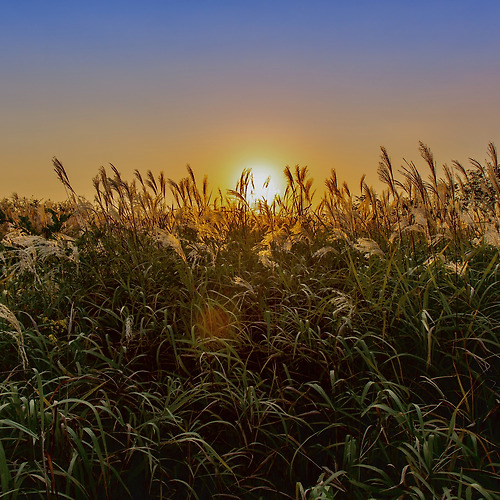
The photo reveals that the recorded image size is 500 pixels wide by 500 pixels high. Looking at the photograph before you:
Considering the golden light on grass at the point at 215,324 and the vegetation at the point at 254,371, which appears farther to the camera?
the golden light on grass at the point at 215,324

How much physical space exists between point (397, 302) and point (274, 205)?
2.64 m

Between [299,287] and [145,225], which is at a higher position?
[145,225]

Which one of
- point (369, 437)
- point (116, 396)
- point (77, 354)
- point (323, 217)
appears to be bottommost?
point (369, 437)

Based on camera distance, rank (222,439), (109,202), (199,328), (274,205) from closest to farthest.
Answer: (222,439), (199,328), (109,202), (274,205)

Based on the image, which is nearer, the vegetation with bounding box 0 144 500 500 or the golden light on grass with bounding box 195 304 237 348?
the vegetation with bounding box 0 144 500 500

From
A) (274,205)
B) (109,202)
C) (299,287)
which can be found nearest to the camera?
(299,287)

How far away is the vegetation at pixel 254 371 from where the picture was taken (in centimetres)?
259

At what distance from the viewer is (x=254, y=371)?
334 cm

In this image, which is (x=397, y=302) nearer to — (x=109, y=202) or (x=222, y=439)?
(x=222, y=439)

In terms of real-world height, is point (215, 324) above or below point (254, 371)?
above

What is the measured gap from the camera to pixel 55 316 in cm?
407

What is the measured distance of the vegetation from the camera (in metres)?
2.59

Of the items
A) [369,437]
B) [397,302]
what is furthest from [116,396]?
[397,302]

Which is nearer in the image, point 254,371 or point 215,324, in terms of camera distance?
point 254,371
